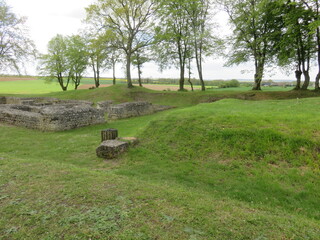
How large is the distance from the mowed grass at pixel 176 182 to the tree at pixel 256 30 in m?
17.4

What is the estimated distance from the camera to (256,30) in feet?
74.9

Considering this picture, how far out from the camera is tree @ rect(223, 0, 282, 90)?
68.9 feet

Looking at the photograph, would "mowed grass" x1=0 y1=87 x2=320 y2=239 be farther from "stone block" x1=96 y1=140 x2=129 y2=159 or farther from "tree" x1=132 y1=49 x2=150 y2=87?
"tree" x1=132 y1=49 x2=150 y2=87

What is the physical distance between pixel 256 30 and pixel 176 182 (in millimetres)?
23773

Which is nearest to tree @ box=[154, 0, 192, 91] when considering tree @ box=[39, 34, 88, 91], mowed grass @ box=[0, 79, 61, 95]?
tree @ box=[39, 34, 88, 91]

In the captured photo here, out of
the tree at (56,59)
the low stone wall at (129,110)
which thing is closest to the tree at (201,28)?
the low stone wall at (129,110)

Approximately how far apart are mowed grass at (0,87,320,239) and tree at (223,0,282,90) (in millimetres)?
17371

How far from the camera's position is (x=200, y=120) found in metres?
8.98

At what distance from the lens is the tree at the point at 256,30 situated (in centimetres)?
2102

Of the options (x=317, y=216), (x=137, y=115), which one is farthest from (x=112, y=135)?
(x=137, y=115)

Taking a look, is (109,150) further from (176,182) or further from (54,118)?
(54,118)

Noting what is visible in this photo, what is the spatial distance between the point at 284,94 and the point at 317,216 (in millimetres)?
19529

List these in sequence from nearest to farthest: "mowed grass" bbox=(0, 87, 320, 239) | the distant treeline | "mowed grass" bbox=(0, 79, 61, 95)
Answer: "mowed grass" bbox=(0, 87, 320, 239) < "mowed grass" bbox=(0, 79, 61, 95) < the distant treeline

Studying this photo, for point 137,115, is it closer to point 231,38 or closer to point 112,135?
point 112,135
